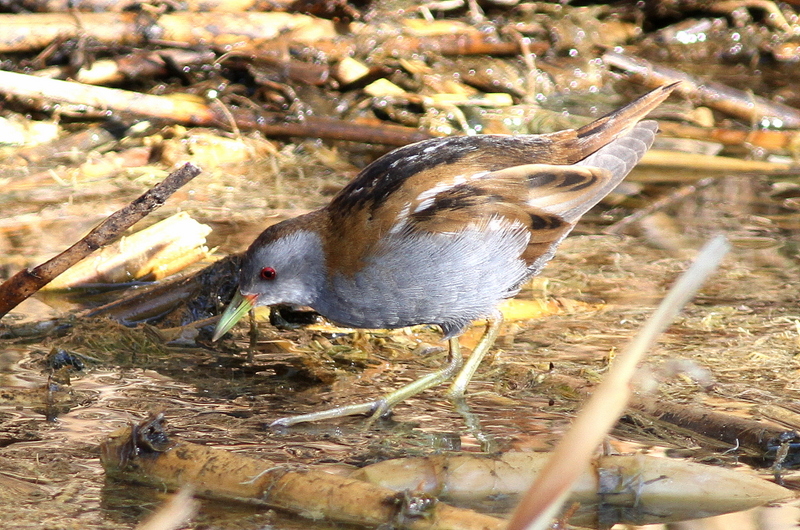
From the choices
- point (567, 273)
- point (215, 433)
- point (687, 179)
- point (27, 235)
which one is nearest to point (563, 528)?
point (215, 433)

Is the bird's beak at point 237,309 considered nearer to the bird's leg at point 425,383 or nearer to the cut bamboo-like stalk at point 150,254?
the bird's leg at point 425,383

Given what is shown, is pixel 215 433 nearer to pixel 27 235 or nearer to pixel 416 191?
pixel 416 191

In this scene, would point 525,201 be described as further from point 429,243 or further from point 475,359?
point 475,359

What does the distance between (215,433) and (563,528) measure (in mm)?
1250

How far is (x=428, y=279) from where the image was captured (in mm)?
3605

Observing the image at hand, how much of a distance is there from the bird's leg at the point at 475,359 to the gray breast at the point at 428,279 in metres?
0.16

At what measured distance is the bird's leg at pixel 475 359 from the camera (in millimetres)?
3700

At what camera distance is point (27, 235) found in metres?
5.29

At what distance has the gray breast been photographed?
3.60 meters

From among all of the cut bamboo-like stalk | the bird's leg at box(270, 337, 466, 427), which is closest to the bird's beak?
the bird's leg at box(270, 337, 466, 427)

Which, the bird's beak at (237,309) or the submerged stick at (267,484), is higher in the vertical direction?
the submerged stick at (267,484)

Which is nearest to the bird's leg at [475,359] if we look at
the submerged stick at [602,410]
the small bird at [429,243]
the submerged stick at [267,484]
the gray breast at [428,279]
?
the small bird at [429,243]

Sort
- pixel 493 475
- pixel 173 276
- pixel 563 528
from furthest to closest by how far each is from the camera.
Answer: pixel 173 276, pixel 493 475, pixel 563 528

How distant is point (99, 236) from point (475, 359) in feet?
4.95
